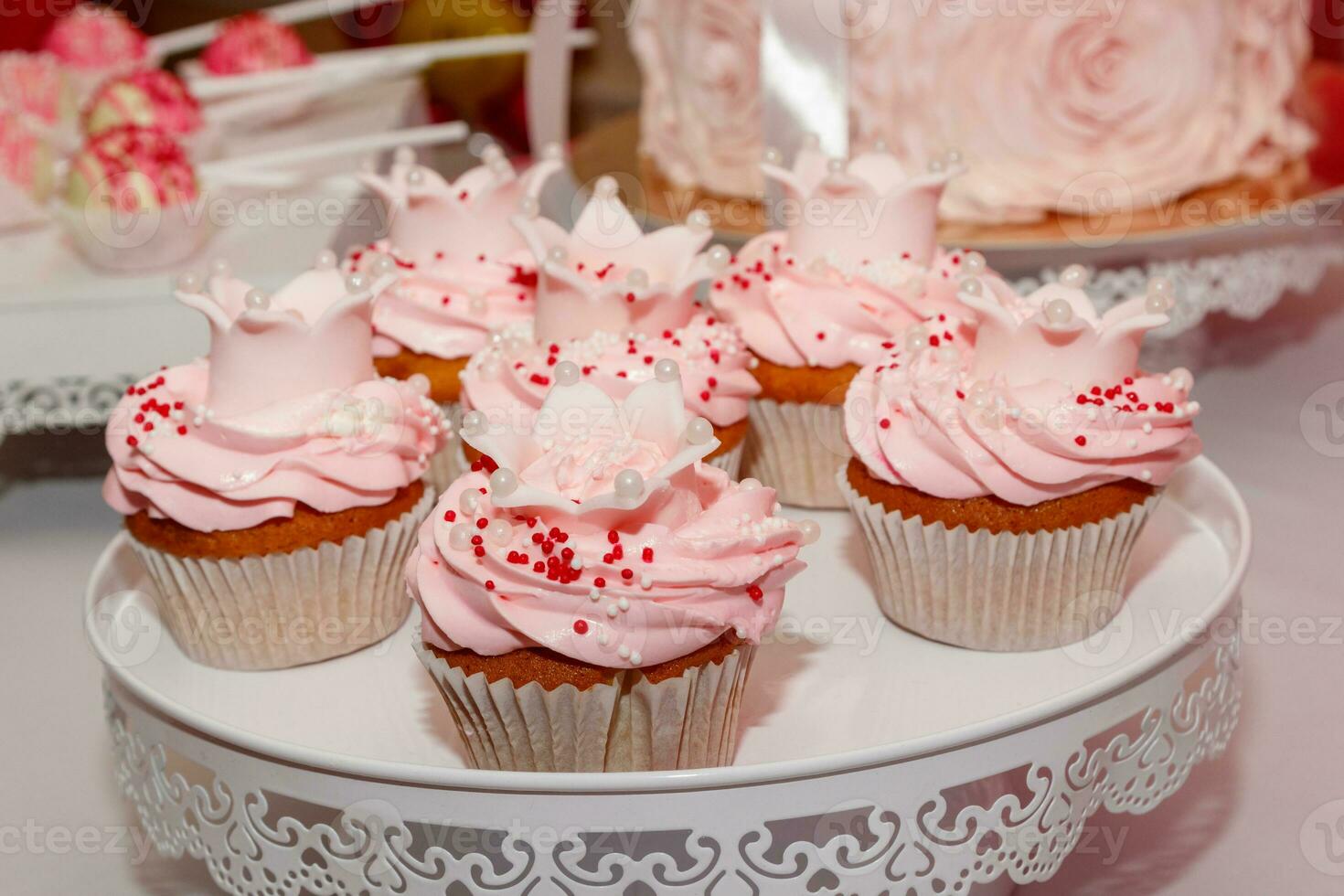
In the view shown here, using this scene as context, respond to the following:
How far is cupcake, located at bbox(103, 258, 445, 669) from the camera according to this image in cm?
157

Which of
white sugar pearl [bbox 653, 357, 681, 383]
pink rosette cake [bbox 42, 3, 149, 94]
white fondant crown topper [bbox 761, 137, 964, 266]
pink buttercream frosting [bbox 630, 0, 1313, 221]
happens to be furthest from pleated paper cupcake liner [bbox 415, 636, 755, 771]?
pink rosette cake [bbox 42, 3, 149, 94]

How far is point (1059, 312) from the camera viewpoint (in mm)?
1512

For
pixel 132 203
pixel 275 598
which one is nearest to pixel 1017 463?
pixel 275 598

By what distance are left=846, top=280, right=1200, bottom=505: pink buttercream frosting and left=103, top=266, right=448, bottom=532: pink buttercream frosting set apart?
22.4 inches

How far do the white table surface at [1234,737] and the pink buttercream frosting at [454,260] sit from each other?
0.75 meters

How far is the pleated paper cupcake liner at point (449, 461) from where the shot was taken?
1.95 metres

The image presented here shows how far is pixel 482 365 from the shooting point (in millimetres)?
1783

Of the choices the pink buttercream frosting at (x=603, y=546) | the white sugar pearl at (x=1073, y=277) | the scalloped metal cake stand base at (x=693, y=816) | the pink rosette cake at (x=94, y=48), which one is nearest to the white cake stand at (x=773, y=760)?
the scalloped metal cake stand base at (x=693, y=816)

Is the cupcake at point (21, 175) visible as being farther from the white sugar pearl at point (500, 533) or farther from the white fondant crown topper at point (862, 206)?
the white sugar pearl at point (500, 533)

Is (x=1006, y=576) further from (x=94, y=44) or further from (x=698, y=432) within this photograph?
(x=94, y=44)

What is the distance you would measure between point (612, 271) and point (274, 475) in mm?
489

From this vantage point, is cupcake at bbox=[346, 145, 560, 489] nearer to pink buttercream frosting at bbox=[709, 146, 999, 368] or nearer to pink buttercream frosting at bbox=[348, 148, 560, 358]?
pink buttercream frosting at bbox=[348, 148, 560, 358]

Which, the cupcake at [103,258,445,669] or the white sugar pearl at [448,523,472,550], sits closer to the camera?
the white sugar pearl at [448,523,472,550]

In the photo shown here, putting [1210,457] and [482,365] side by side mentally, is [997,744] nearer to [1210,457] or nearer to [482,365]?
[482,365]
